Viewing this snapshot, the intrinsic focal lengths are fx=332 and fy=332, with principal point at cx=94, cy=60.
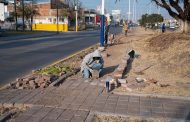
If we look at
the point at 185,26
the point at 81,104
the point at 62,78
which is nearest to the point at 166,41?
the point at 185,26

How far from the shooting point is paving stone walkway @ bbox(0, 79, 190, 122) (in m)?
6.40

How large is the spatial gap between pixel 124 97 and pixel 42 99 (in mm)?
1917

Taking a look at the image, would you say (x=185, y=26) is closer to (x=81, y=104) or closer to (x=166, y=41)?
(x=166, y=41)

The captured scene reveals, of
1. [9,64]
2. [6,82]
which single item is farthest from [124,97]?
[9,64]

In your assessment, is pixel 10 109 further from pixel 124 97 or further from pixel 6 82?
pixel 6 82

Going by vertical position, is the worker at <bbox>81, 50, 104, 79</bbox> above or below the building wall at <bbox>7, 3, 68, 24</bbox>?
below

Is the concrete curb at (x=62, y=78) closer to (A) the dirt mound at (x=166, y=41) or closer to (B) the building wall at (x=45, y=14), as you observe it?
(A) the dirt mound at (x=166, y=41)

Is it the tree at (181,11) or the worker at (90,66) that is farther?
the tree at (181,11)

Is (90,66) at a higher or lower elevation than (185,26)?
lower

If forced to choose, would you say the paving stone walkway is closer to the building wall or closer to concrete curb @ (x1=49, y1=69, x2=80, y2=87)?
concrete curb @ (x1=49, y1=69, x2=80, y2=87)

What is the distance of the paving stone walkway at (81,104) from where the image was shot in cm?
640

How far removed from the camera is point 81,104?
23.5 ft

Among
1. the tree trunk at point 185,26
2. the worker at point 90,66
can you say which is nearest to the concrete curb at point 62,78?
the worker at point 90,66

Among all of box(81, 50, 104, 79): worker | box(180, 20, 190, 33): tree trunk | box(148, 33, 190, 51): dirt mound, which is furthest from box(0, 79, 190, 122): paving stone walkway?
box(180, 20, 190, 33): tree trunk
